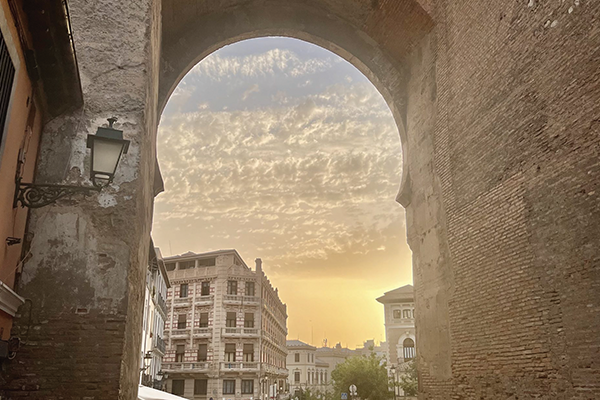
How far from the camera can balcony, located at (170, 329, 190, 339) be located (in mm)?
41031

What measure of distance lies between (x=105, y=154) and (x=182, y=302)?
4042cm

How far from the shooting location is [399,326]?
1821 inches

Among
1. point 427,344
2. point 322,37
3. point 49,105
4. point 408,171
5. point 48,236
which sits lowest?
point 427,344

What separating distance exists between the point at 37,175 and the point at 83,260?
0.93m

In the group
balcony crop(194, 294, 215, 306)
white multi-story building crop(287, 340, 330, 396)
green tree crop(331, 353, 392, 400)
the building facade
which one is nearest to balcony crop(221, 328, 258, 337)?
the building facade

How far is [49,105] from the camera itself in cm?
508

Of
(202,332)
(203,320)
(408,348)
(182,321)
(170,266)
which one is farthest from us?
(170,266)

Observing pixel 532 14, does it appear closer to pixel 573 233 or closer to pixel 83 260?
pixel 573 233

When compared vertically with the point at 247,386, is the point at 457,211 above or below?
above

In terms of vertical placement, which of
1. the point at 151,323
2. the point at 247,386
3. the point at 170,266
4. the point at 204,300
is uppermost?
the point at 170,266

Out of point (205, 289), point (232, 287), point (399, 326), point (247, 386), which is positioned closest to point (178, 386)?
point (247, 386)

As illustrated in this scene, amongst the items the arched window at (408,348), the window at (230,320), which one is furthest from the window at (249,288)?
the arched window at (408,348)

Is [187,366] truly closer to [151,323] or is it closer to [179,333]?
[179,333]

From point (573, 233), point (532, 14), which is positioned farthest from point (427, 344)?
point (532, 14)
